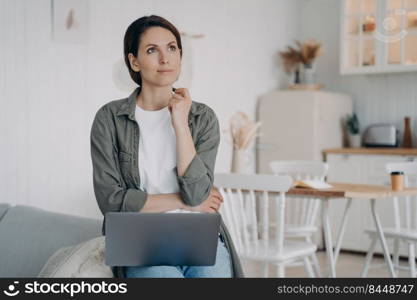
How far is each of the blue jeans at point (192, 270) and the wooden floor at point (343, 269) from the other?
107 inches

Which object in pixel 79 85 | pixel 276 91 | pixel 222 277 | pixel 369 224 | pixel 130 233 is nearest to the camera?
pixel 130 233

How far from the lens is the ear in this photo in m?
1.61

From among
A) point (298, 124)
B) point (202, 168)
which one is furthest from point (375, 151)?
point (202, 168)

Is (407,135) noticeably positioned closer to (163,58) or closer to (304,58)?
(304,58)

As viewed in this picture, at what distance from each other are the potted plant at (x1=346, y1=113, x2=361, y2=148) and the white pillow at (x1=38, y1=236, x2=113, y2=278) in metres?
4.11

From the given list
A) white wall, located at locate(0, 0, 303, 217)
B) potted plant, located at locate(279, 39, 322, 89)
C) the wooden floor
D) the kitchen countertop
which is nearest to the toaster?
the kitchen countertop

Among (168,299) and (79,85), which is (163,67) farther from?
(79,85)

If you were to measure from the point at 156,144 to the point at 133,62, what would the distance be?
0.20 meters

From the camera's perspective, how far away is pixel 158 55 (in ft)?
5.17

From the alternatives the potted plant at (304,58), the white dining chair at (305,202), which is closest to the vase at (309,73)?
the potted plant at (304,58)

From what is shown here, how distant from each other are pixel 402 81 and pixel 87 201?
2.95 m

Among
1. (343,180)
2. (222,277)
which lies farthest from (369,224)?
(222,277)

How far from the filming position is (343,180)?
219 inches

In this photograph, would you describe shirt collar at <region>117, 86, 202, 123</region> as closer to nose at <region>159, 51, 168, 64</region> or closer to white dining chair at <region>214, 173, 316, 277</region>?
nose at <region>159, 51, 168, 64</region>
